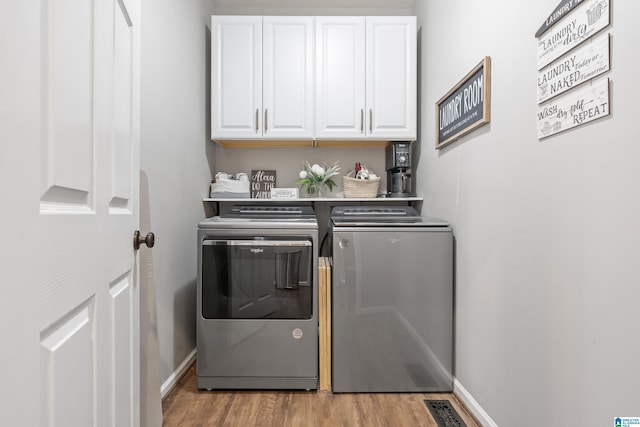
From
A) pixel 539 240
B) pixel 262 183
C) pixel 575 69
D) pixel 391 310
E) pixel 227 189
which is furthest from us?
pixel 262 183

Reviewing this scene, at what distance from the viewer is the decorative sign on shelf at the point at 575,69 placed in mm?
968

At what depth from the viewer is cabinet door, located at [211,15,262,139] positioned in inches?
96.4

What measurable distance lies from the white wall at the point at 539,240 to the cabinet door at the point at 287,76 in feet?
3.06

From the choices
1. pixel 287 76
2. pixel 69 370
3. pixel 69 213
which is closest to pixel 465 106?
pixel 287 76

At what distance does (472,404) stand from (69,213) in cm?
182

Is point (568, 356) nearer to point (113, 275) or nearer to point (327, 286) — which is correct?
point (327, 286)

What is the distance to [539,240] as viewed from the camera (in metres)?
1.22

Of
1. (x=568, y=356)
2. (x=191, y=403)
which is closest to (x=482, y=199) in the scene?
(x=568, y=356)

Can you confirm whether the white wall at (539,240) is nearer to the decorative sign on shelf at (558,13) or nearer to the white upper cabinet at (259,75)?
the decorative sign on shelf at (558,13)

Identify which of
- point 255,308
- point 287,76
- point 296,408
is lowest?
point 296,408

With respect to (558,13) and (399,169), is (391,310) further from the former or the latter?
(558,13)

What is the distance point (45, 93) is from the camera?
589mm

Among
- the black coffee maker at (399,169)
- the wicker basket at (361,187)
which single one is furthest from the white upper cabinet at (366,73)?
the wicker basket at (361,187)

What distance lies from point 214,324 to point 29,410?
145 centimetres
